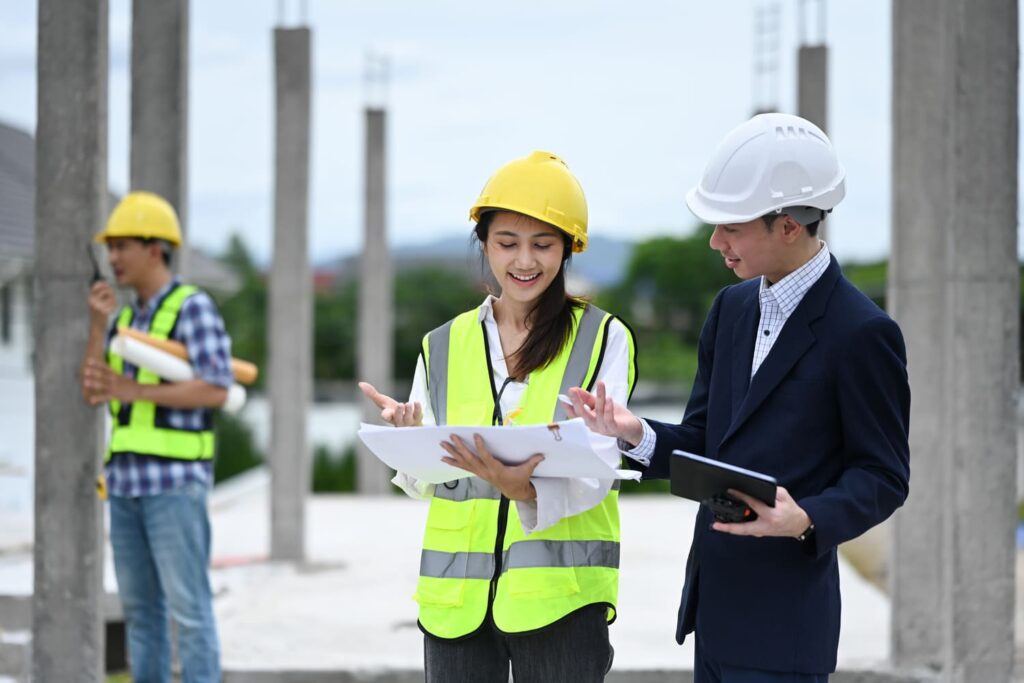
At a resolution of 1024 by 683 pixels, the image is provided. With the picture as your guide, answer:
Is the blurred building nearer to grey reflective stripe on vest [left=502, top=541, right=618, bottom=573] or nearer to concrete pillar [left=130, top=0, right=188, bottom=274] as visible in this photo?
concrete pillar [left=130, top=0, right=188, bottom=274]

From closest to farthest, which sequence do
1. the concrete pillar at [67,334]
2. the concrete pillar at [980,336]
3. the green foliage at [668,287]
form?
the concrete pillar at [67,334] → the concrete pillar at [980,336] → the green foliage at [668,287]

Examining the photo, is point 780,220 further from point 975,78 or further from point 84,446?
point 84,446

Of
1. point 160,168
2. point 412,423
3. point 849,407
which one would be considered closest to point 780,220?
point 849,407

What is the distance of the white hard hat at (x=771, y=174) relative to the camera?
2.61 meters

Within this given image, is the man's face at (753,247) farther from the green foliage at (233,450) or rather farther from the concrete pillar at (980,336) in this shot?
the green foliage at (233,450)

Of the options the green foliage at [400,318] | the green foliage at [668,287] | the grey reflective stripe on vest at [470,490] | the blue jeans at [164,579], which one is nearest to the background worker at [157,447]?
the blue jeans at [164,579]

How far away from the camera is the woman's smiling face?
2.95 metres

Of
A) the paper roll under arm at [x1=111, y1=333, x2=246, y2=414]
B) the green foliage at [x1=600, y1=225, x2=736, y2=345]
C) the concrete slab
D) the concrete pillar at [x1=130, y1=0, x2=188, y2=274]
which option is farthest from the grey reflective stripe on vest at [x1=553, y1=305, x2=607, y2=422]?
the green foliage at [x1=600, y1=225, x2=736, y2=345]

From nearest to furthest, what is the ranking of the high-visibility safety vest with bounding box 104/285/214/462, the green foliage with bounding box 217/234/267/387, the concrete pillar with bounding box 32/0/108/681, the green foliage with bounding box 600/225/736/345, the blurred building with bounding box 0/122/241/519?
1. the concrete pillar with bounding box 32/0/108/681
2. the high-visibility safety vest with bounding box 104/285/214/462
3. the blurred building with bounding box 0/122/241/519
4. the green foliage with bounding box 217/234/267/387
5. the green foliage with bounding box 600/225/736/345

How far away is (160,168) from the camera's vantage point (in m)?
6.55

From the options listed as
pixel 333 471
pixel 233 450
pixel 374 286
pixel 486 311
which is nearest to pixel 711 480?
pixel 486 311

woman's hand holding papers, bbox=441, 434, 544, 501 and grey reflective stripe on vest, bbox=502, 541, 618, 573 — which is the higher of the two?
woman's hand holding papers, bbox=441, 434, 544, 501

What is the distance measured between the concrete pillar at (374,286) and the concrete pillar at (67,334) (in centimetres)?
1067

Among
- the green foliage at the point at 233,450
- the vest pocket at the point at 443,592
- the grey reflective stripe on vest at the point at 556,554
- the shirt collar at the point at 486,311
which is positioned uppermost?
the shirt collar at the point at 486,311
